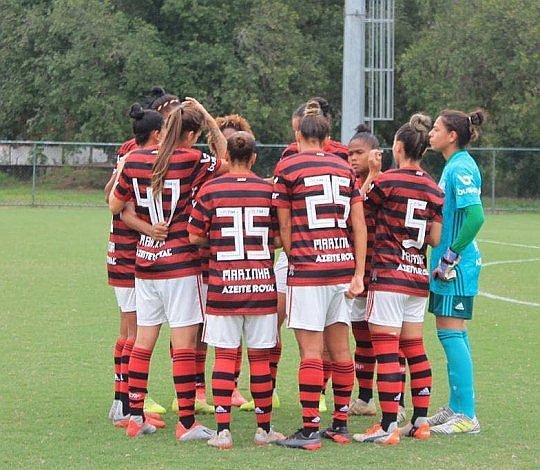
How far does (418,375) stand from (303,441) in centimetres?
86

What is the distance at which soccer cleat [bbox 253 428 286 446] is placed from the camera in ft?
20.5

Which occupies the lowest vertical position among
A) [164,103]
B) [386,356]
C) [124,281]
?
[386,356]

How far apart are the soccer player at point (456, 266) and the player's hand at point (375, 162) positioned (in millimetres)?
345

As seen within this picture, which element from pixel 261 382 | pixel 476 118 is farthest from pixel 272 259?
pixel 476 118

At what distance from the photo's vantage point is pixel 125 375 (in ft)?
22.6

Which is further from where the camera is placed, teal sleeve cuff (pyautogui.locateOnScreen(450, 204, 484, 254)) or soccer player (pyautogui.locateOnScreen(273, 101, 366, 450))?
teal sleeve cuff (pyautogui.locateOnScreen(450, 204, 484, 254))

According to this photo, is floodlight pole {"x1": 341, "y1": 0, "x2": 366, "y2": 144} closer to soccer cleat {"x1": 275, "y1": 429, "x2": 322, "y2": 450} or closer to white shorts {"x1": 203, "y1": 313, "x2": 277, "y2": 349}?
white shorts {"x1": 203, "y1": 313, "x2": 277, "y2": 349}

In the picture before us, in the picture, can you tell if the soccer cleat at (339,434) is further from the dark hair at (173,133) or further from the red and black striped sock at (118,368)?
the dark hair at (173,133)

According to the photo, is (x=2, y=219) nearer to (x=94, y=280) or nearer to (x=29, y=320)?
(x=94, y=280)

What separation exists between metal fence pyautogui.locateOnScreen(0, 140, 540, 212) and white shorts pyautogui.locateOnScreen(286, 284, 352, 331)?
24.4m

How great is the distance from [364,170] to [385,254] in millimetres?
830

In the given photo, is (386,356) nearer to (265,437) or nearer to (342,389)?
(342,389)

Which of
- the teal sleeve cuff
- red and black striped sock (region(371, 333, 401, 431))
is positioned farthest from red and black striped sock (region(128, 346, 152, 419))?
the teal sleeve cuff

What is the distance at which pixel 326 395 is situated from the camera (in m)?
7.82
